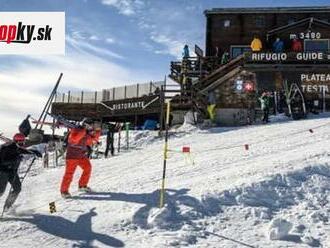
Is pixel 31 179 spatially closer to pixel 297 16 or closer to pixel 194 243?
pixel 194 243

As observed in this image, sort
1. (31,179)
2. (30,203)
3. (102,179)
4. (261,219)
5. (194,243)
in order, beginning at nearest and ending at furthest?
(194,243), (261,219), (30,203), (102,179), (31,179)

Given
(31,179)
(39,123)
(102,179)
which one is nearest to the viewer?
(102,179)

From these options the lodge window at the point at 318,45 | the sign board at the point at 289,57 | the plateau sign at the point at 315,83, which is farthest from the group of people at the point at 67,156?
the lodge window at the point at 318,45

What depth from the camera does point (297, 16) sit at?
40094 mm

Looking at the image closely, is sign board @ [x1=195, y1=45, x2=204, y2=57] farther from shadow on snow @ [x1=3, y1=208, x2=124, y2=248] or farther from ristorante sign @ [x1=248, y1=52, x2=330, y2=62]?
shadow on snow @ [x1=3, y1=208, x2=124, y2=248]

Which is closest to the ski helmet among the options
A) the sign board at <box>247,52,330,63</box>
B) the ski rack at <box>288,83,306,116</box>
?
the ski rack at <box>288,83,306,116</box>

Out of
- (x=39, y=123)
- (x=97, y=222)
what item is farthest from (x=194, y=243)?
(x=39, y=123)

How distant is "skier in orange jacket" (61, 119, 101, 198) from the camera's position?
12.6 m

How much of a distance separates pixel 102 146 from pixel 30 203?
14.3 metres

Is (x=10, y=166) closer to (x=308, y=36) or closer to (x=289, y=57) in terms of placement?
(x=289, y=57)

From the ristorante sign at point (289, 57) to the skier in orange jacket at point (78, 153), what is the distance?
66.2 feet

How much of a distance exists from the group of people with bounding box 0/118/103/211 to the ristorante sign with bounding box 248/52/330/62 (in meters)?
19.7

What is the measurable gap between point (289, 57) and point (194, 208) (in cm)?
2280

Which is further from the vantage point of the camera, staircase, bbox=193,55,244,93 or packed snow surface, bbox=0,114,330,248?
staircase, bbox=193,55,244,93
